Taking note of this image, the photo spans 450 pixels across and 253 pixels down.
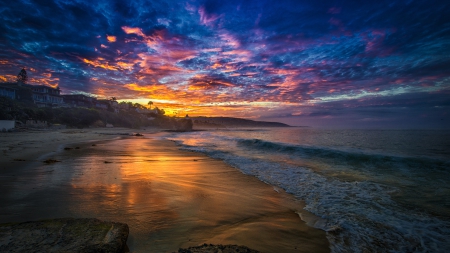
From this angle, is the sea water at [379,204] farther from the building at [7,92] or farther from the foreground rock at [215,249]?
the building at [7,92]

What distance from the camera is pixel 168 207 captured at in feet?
13.5

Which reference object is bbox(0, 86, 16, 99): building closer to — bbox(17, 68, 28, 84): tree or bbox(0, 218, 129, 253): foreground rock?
bbox(17, 68, 28, 84): tree

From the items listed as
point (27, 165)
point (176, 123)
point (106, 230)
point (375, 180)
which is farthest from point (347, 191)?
point (176, 123)

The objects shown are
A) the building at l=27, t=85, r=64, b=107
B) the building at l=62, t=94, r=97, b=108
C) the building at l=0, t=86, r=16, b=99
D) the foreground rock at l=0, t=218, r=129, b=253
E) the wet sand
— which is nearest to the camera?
the foreground rock at l=0, t=218, r=129, b=253

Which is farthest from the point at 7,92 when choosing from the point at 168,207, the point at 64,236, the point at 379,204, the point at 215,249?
the point at 379,204

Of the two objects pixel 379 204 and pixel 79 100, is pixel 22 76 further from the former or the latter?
pixel 379 204

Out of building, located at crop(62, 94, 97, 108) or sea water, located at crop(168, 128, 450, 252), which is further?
building, located at crop(62, 94, 97, 108)

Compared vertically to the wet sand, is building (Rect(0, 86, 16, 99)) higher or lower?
higher

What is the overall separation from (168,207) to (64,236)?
1921 millimetres

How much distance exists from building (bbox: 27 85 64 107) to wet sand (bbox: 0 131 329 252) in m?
67.2

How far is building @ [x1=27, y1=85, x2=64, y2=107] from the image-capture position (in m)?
55.0

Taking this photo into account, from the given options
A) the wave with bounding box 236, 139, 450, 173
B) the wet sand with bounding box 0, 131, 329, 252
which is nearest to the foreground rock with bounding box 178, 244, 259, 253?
the wet sand with bounding box 0, 131, 329, 252

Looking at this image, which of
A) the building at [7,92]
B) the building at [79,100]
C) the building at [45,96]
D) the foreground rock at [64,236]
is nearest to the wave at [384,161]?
the foreground rock at [64,236]

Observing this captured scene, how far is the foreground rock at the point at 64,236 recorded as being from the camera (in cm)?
216
